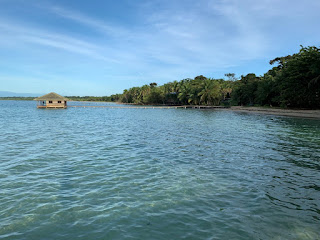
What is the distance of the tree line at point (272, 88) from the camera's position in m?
51.1

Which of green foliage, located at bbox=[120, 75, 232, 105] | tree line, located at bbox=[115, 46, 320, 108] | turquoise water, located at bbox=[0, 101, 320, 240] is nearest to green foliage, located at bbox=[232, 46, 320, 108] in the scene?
tree line, located at bbox=[115, 46, 320, 108]

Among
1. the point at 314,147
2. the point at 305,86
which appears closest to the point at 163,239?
the point at 314,147

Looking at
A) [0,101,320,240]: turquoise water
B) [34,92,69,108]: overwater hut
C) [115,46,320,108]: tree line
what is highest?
[115,46,320,108]: tree line

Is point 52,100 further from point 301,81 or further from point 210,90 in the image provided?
point 301,81

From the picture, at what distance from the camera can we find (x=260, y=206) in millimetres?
6703

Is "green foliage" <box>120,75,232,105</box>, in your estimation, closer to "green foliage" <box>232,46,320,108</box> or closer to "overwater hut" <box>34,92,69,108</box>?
"green foliage" <box>232,46,320,108</box>

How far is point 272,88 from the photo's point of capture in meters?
65.9

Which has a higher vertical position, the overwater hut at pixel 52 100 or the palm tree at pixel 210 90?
the palm tree at pixel 210 90

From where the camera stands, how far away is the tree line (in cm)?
5109

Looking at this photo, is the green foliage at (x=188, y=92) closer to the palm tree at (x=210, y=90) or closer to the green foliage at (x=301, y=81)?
the palm tree at (x=210, y=90)

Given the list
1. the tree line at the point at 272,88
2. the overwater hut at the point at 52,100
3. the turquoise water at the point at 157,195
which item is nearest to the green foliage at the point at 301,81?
the tree line at the point at 272,88

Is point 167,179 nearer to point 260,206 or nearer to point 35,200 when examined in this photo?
point 260,206

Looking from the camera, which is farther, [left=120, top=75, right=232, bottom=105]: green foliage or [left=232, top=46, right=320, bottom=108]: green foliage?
[left=120, top=75, right=232, bottom=105]: green foliage

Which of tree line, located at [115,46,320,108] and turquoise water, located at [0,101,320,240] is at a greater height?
tree line, located at [115,46,320,108]
